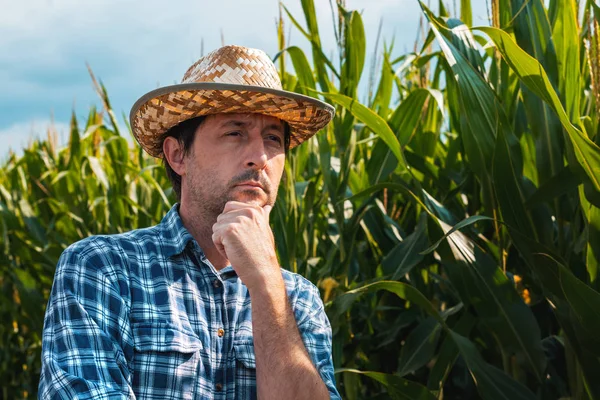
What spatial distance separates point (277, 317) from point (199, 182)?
410 millimetres

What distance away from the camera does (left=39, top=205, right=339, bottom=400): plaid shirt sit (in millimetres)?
1501

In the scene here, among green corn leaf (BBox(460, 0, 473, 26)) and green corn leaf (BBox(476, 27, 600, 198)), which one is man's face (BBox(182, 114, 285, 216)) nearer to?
green corn leaf (BBox(476, 27, 600, 198))

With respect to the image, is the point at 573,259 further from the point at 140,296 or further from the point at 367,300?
the point at 140,296

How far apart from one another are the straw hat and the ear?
0.04 m

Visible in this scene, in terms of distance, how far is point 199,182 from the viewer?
6.00 ft

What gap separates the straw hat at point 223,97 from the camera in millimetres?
1827

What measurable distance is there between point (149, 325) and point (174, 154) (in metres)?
0.53

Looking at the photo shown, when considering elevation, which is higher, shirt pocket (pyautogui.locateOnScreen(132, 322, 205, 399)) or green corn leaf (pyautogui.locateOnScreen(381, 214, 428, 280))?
green corn leaf (pyautogui.locateOnScreen(381, 214, 428, 280))

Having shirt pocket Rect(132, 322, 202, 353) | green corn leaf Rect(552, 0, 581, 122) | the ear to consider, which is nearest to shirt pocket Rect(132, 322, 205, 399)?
shirt pocket Rect(132, 322, 202, 353)

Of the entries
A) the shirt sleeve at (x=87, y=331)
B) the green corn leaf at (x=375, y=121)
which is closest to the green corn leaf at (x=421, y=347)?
the green corn leaf at (x=375, y=121)

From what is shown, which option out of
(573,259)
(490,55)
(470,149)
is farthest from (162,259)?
(490,55)

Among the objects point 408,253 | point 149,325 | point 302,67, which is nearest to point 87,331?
point 149,325

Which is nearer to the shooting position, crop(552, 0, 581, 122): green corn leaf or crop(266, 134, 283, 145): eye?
crop(266, 134, 283, 145): eye

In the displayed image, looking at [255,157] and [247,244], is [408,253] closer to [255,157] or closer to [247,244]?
[255,157]
